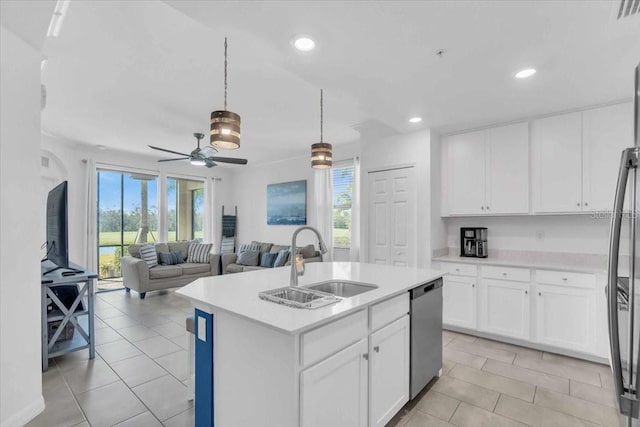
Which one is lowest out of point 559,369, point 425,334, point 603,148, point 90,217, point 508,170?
point 559,369

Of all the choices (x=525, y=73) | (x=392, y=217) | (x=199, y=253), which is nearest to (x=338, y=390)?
(x=525, y=73)

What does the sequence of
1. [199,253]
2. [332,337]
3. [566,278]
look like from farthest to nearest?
1. [199,253]
2. [566,278]
3. [332,337]

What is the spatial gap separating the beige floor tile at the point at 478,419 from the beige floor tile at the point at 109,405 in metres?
2.23

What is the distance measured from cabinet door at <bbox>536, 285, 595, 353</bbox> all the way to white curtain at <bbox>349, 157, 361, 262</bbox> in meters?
2.83

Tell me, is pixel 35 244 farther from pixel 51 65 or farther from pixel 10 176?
pixel 51 65

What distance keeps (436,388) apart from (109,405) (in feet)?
8.23

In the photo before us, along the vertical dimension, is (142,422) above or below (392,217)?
below

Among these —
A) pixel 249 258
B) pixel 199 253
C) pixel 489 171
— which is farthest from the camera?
pixel 199 253

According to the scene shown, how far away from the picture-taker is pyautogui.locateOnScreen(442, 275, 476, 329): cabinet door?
142 inches

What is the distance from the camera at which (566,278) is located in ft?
10.1

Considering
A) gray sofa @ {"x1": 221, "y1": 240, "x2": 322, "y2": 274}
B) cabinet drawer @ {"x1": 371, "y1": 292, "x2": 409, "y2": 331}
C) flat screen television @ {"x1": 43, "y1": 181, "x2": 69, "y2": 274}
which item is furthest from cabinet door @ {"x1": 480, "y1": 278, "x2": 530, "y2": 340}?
flat screen television @ {"x1": 43, "y1": 181, "x2": 69, "y2": 274}

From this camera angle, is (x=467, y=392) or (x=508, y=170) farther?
(x=508, y=170)

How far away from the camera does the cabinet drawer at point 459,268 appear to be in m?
3.60

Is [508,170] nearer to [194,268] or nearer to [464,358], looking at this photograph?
[464,358]
